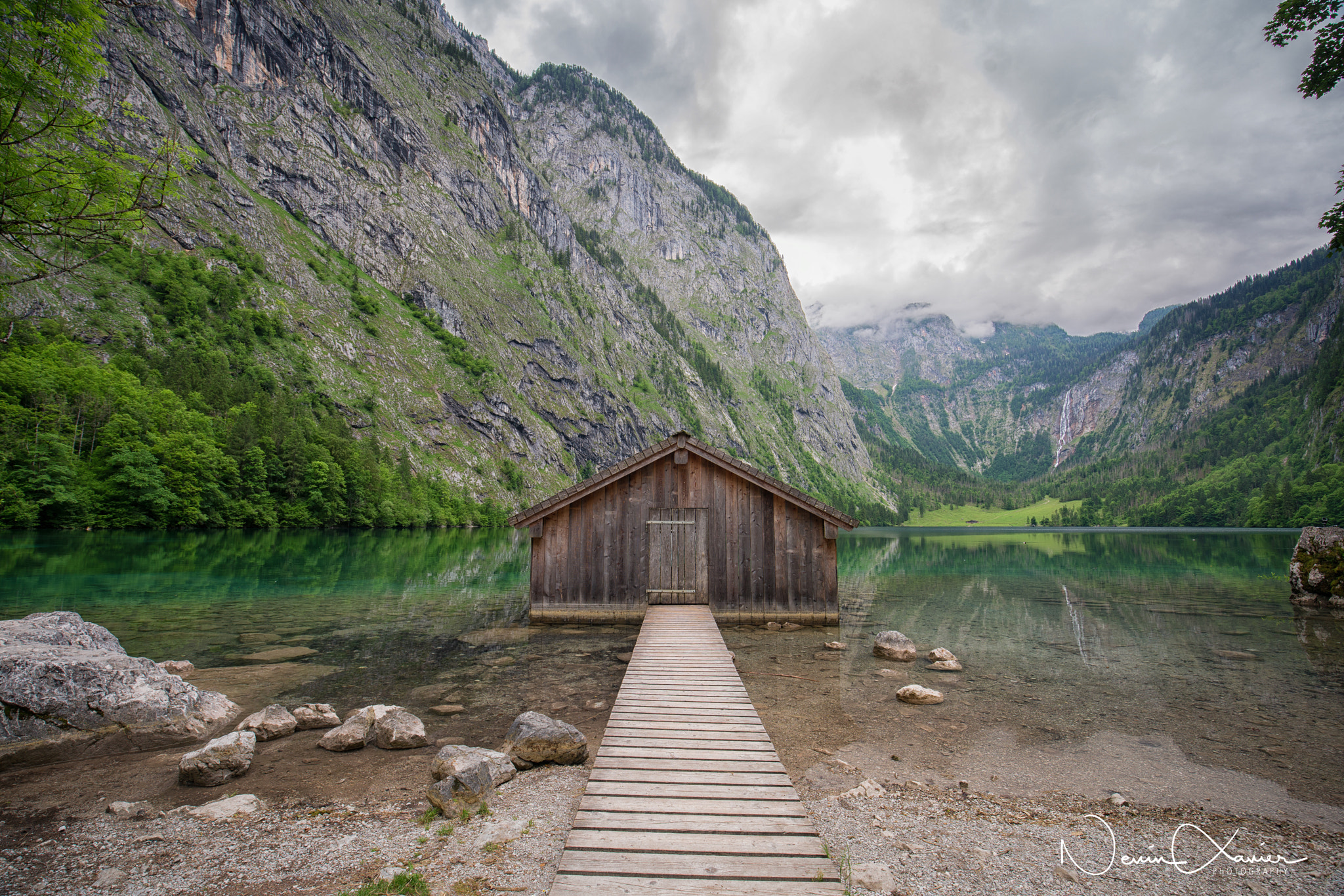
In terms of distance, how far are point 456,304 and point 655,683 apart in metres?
129

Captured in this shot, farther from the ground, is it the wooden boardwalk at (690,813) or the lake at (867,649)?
the wooden boardwalk at (690,813)

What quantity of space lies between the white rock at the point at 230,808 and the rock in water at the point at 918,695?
34.5 feet

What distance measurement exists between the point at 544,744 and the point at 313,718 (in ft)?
14.0

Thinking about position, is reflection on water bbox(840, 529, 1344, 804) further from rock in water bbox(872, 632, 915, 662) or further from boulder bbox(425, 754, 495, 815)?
boulder bbox(425, 754, 495, 815)

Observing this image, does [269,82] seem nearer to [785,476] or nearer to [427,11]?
[427,11]

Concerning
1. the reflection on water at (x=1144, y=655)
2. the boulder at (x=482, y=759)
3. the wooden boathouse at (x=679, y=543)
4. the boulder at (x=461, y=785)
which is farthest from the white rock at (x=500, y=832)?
the wooden boathouse at (x=679, y=543)

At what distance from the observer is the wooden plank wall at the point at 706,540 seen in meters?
17.8

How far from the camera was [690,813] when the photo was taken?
18.0ft

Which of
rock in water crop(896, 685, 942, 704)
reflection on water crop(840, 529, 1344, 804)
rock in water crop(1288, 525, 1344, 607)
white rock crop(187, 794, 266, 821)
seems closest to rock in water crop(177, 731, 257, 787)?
white rock crop(187, 794, 266, 821)

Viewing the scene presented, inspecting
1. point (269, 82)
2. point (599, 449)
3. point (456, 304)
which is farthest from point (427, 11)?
point (599, 449)

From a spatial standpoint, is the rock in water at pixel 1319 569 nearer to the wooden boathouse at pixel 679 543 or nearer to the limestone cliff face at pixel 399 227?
the wooden boathouse at pixel 679 543

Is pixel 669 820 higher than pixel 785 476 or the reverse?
the reverse

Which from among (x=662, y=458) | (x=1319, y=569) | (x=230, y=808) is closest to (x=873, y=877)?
(x=230, y=808)

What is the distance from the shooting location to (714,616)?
1752 centimetres
